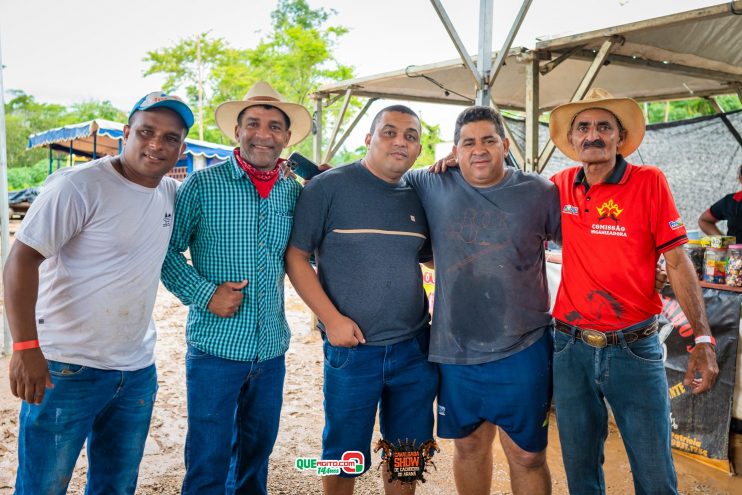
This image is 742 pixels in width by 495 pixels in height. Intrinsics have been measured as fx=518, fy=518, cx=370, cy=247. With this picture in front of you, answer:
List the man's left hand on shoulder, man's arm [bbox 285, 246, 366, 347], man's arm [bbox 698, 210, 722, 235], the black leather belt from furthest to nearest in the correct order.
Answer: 1. man's arm [bbox 698, 210, 722, 235]
2. man's arm [bbox 285, 246, 366, 347]
3. the black leather belt
4. the man's left hand on shoulder

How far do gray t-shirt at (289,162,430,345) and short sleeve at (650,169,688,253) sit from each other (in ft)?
3.84

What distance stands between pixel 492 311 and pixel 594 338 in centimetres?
50

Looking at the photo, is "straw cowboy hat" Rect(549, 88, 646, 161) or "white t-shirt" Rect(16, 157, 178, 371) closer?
"white t-shirt" Rect(16, 157, 178, 371)

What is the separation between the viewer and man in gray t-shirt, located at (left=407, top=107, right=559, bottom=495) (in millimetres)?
2693

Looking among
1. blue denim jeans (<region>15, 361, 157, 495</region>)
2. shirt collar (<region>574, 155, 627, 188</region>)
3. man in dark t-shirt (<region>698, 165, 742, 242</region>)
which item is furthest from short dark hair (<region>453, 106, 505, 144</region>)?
man in dark t-shirt (<region>698, 165, 742, 242</region>)


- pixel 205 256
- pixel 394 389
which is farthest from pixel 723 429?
pixel 205 256

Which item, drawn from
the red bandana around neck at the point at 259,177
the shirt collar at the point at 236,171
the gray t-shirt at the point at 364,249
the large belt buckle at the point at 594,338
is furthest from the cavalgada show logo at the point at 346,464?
the shirt collar at the point at 236,171

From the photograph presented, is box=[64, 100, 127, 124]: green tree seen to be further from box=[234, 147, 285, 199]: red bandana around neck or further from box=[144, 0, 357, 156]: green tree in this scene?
box=[234, 147, 285, 199]: red bandana around neck

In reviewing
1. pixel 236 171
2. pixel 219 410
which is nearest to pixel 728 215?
pixel 236 171

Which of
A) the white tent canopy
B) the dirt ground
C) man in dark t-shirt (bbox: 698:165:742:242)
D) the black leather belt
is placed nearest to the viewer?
the black leather belt

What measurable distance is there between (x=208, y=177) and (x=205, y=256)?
1.32ft

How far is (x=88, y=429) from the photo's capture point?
7.47 ft

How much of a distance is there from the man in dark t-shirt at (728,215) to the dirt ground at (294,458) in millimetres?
2936

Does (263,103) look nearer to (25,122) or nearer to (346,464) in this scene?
(346,464)
